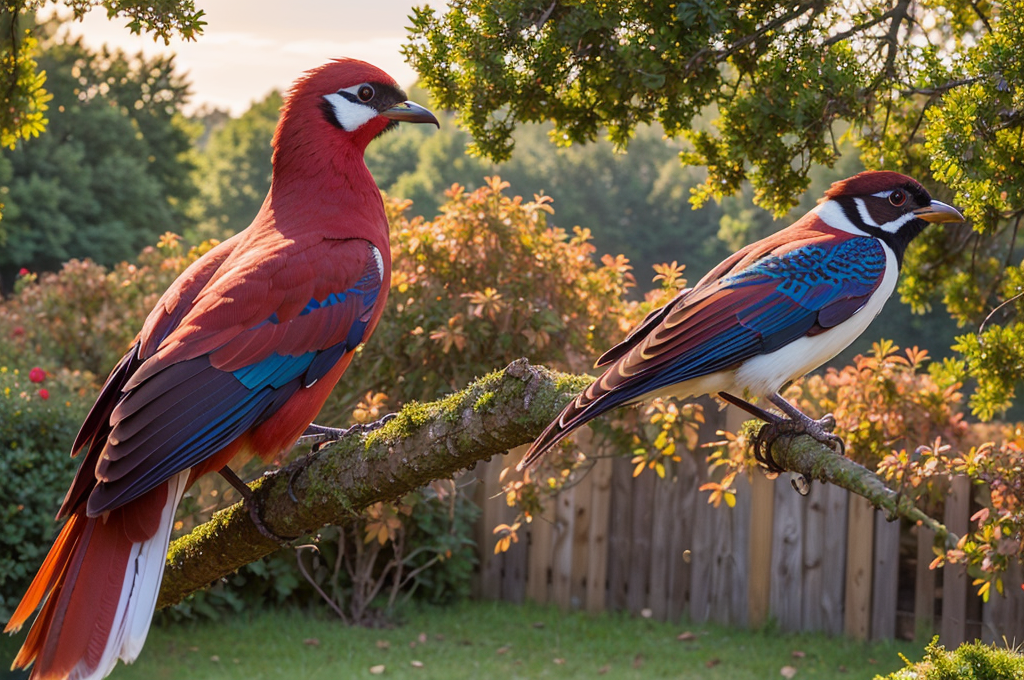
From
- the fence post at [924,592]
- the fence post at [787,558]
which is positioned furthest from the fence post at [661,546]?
the fence post at [924,592]

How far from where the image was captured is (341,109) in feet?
11.5

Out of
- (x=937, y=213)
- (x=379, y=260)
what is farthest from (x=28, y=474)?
(x=937, y=213)

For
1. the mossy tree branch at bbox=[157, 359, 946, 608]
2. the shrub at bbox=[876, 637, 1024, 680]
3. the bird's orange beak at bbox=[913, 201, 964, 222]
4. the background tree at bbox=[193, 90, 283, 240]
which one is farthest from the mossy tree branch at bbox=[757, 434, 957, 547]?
the background tree at bbox=[193, 90, 283, 240]

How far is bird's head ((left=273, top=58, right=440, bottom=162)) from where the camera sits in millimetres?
3479

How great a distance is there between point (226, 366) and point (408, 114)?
1161 mm

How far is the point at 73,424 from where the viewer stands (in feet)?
22.3

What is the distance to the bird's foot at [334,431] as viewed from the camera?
10.3 ft

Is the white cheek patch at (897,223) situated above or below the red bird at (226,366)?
above

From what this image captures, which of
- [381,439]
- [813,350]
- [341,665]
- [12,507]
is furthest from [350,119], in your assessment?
[341,665]

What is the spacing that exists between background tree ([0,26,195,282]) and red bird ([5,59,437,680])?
2084cm

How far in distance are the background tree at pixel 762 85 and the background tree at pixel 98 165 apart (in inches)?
799

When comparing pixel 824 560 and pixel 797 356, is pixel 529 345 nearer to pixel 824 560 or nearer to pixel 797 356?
pixel 797 356

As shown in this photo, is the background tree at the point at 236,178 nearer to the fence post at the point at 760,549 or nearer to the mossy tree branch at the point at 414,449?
the fence post at the point at 760,549

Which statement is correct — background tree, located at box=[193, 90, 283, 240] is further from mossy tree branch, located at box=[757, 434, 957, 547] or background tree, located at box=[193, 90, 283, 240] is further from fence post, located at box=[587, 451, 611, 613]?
mossy tree branch, located at box=[757, 434, 957, 547]
